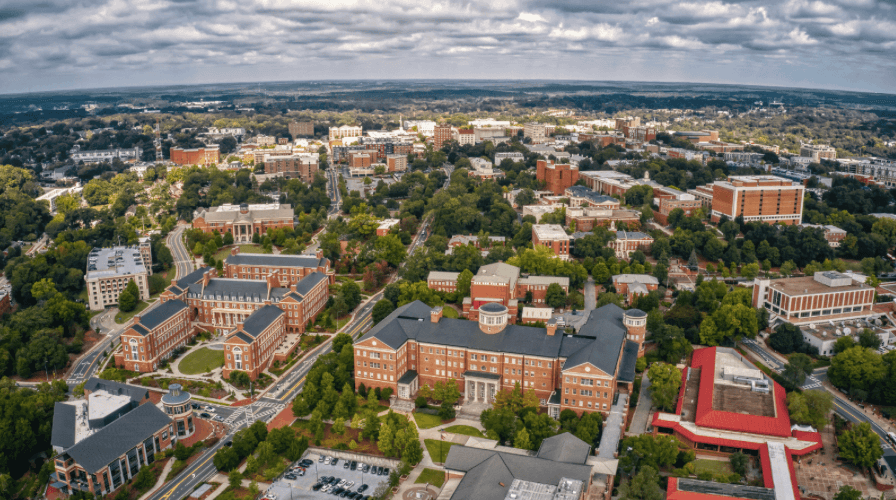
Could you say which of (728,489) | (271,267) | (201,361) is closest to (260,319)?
(201,361)

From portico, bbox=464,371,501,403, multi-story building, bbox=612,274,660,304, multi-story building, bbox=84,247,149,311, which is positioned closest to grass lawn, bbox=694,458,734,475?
portico, bbox=464,371,501,403

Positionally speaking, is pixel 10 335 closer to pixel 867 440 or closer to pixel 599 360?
pixel 599 360

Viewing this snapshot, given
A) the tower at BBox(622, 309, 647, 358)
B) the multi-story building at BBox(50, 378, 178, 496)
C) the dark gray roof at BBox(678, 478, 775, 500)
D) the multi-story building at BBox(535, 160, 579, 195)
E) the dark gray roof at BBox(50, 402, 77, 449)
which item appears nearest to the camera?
the dark gray roof at BBox(678, 478, 775, 500)

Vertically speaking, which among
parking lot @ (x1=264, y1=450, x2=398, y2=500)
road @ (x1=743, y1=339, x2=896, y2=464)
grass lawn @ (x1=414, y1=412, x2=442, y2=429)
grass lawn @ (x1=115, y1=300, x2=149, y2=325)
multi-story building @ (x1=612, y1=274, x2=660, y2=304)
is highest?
multi-story building @ (x1=612, y1=274, x2=660, y2=304)

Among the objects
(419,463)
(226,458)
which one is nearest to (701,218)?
(419,463)

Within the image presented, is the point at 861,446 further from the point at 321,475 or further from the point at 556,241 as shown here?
the point at 556,241

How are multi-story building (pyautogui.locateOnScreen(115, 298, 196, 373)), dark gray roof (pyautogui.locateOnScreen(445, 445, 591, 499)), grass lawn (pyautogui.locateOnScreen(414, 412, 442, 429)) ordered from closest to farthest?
dark gray roof (pyautogui.locateOnScreen(445, 445, 591, 499)) < grass lawn (pyautogui.locateOnScreen(414, 412, 442, 429)) < multi-story building (pyautogui.locateOnScreen(115, 298, 196, 373))

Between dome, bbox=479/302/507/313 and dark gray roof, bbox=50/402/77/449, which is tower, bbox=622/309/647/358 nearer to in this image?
dome, bbox=479/302/507/313
